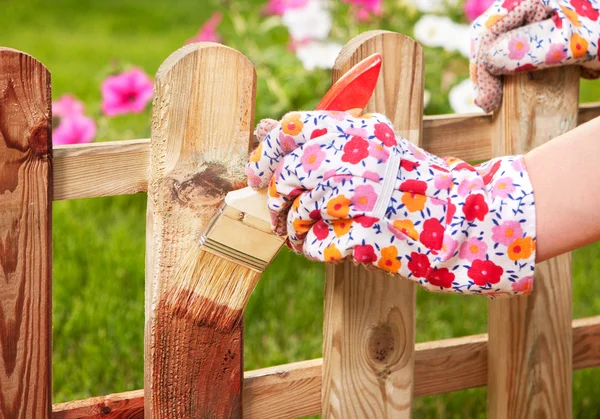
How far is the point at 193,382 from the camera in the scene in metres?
1.47

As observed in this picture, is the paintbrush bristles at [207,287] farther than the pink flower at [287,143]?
Yes

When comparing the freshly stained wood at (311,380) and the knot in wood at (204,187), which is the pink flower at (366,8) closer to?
the freshly stained wood at (311,380)

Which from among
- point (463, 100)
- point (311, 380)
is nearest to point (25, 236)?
point (311, 380)

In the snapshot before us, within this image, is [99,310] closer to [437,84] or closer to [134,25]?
[437,84]

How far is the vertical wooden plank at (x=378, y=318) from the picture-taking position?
60.8 inches

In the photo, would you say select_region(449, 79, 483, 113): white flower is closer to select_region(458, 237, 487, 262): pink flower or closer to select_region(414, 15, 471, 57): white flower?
select_region(414, 15, 471, 57): white flower

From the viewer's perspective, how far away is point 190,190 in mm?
1396

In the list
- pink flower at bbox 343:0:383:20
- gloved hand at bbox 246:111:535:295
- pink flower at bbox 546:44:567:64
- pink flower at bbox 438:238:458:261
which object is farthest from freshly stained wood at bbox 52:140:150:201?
pink flower at bbox 343:0:383:20

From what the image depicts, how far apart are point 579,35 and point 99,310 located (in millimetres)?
Answer: 1714

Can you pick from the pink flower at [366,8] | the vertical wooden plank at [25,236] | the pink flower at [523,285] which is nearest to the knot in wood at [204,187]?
the vertical wooden plank at [25,236]

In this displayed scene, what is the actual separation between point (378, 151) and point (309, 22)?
76.8 inches

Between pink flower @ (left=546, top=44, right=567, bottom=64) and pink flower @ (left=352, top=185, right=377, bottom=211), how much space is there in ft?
1.84

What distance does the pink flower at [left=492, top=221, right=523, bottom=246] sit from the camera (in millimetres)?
1217

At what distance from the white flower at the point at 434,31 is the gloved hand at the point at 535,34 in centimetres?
145
